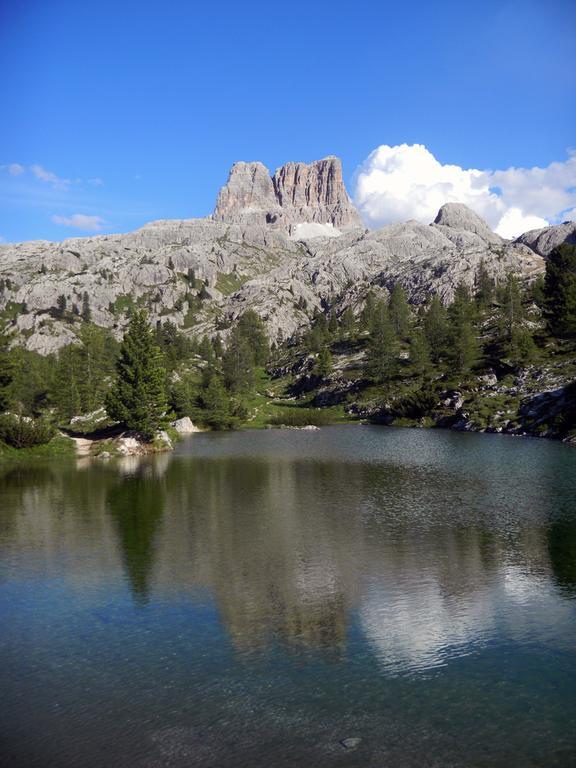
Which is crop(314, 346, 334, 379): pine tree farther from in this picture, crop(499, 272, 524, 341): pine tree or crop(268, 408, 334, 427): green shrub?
crop(499, 272, 524, 341): pine tree

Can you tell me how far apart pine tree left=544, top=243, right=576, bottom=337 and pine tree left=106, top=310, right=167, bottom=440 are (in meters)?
77.8

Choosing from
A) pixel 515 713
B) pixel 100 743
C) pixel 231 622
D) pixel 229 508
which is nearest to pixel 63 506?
pixel 229 508

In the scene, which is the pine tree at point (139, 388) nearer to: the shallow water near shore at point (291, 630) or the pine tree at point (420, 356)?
the shallow water near shore at point (291, 630)

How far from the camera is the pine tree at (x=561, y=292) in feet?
364

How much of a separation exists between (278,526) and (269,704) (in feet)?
72.3

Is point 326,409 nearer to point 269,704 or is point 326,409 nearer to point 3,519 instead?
point 3,519

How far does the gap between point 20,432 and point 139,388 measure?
1794cm

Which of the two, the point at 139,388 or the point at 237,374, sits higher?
the point at 237,374

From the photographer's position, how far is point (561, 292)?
12706cm

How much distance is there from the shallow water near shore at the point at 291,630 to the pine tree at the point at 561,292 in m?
72.6

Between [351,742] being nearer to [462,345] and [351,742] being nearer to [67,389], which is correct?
[67,389]

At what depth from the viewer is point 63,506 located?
4775cm

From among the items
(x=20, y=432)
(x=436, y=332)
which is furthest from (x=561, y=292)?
(x=20, y=432)

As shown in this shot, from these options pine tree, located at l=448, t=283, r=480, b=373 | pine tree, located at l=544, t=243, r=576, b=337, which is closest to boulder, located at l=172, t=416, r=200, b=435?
pine tree, located at l=448, t=283, r=480, b=373
